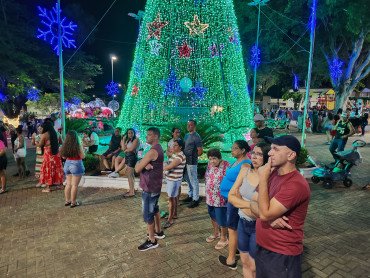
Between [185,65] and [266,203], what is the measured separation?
354 inches

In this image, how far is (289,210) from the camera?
1.86 m

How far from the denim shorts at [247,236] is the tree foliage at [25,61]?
19.0 meters

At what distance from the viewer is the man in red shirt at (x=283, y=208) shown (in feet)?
5.98

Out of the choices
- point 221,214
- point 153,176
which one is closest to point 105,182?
point 153,176

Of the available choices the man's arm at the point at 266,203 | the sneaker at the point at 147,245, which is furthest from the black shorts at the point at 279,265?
the sneaker at the point at 147,245

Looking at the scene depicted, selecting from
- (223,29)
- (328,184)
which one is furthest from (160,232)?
(223,29)

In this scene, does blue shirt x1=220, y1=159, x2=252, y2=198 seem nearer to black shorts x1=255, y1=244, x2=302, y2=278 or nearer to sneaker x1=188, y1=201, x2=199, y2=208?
black shorts x1=255, y1=244, x2=302, y2=278

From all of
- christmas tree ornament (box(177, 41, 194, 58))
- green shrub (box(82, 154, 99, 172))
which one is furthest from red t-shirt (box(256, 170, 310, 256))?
christmas tree ornament (box(177, 41, 194, 58))

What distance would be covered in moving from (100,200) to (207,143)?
3.36 meters

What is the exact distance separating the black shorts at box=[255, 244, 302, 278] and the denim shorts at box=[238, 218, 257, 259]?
566 millimetres

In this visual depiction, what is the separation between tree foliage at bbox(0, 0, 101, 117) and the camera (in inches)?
670

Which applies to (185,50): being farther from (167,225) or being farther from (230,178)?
(230,178)

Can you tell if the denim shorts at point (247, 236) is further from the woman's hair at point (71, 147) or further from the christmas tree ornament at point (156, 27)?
the christmas tree ornament at point (156, 27)

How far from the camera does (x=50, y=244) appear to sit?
402cm
